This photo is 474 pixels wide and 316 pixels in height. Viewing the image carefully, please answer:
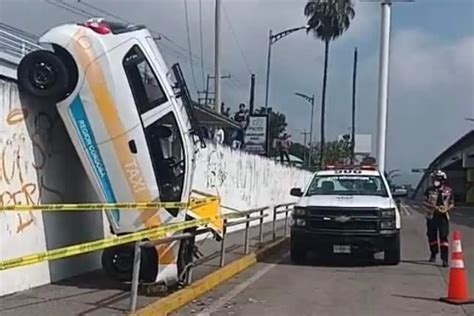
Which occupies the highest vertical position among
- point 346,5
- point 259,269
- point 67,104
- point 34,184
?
point 346,5

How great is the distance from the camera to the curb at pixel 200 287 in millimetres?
9766

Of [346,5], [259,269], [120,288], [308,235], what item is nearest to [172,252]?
[120,288]

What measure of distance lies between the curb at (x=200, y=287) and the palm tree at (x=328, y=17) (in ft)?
134

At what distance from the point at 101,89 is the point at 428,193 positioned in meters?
8.72

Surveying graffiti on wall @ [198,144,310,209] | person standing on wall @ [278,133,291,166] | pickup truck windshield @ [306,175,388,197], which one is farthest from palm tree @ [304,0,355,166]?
pickup truck windshield @ [306,175,388,197]

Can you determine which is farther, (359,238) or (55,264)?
(359,238)

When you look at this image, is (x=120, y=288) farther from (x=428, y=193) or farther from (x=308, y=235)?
(x=428, y=193)

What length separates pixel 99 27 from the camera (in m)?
10.9

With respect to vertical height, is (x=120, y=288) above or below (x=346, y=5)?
below

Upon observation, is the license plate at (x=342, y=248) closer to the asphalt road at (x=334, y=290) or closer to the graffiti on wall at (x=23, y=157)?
the asphalt road at (x=334, y=290)

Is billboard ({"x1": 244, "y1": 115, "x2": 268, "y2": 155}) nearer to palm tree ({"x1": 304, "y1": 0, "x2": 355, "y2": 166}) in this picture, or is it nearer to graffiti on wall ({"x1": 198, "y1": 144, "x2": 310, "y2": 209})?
graffiti on wall ({"x1": 198, "y1": 144, "x2": 310, "y2": 209})

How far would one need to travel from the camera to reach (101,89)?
10.8 metres

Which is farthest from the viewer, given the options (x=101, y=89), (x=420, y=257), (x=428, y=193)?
(x=420, y=257)

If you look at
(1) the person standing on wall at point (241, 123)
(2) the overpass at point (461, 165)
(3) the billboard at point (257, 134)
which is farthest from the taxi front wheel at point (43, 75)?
(2) the overpass at point (461, 165)
